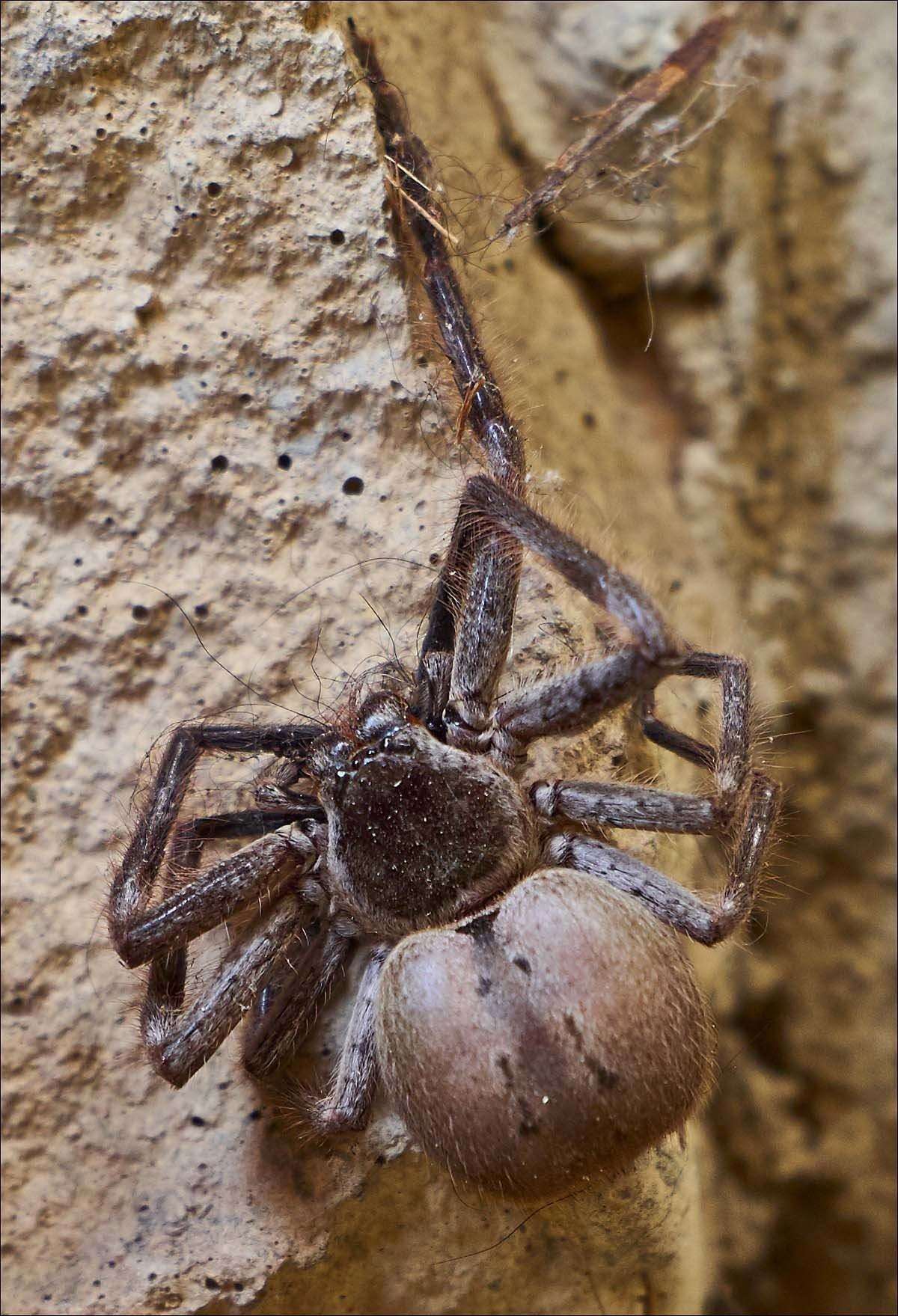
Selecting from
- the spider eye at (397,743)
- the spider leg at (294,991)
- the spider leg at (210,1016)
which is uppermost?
the spider eye at (397,743)

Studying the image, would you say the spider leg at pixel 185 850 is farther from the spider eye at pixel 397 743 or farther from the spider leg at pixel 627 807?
the spider leg at pixel 627 807

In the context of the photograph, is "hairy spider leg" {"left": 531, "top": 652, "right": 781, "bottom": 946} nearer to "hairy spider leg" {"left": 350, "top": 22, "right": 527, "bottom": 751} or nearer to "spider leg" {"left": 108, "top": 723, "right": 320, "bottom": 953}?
"hairy spider leg" {"left": 350, "top": 22, "right": 527, "bottom": 751}

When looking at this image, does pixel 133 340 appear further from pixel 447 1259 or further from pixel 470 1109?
pixel 447 1259

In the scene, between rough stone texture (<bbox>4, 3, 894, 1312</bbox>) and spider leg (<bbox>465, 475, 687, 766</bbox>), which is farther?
rough stone texture (<bbox>4, 3, 894, 1312</bbox>)

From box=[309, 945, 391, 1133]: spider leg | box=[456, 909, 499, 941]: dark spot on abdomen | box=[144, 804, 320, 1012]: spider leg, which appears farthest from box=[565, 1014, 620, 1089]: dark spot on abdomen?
box=[144, 804, 320, 1012]: spider leg

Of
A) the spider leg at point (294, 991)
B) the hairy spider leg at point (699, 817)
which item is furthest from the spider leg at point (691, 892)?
the spider leg at point (294, 991)

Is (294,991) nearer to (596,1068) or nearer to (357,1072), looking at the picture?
(357,1072)

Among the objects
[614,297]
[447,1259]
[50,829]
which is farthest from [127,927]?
[614,297]

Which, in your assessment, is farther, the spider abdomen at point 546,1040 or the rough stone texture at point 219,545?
the rough stone texture at point 219,545

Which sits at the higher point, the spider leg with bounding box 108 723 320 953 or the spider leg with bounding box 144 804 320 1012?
the spider leg with bounding box 108 723 320 953
